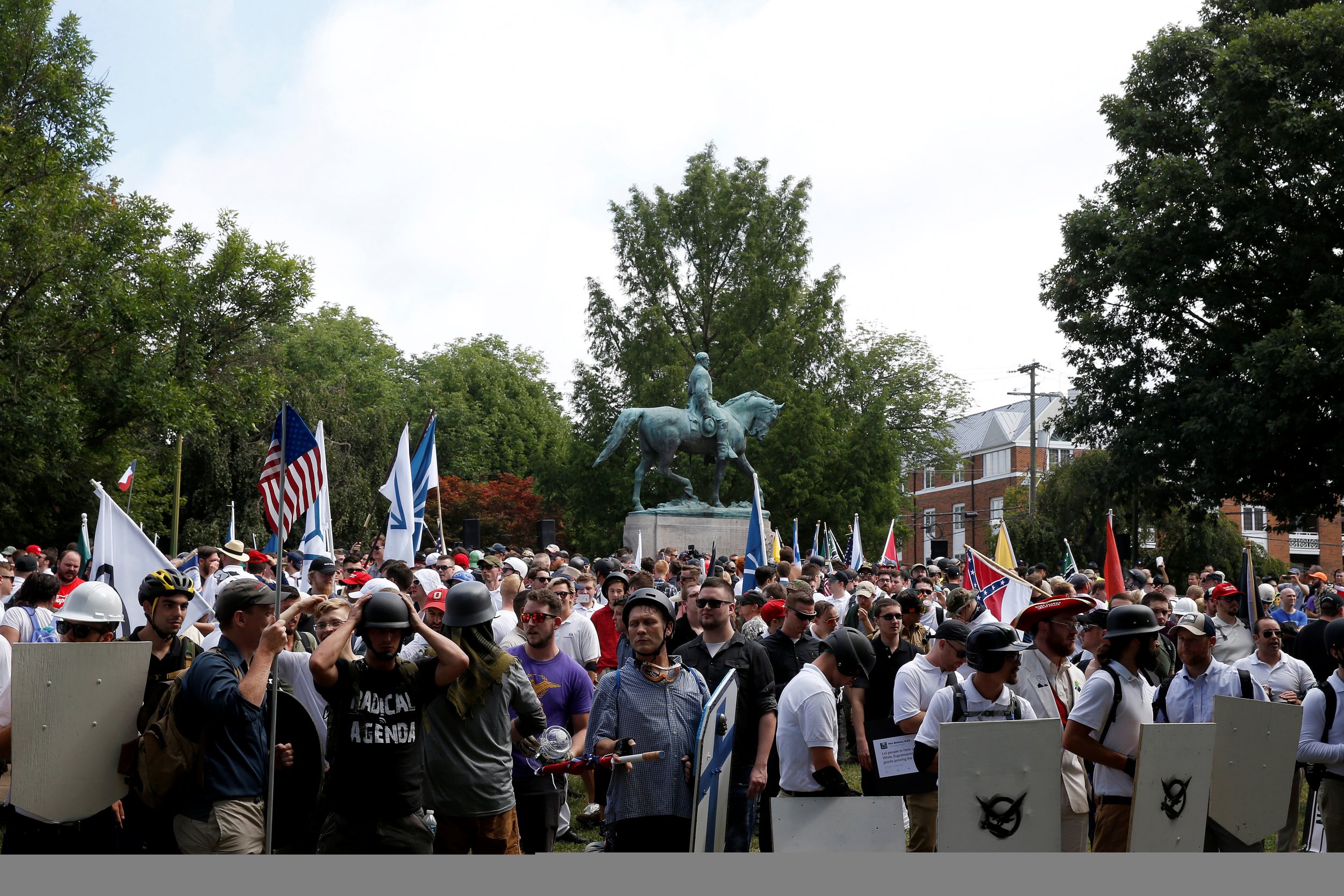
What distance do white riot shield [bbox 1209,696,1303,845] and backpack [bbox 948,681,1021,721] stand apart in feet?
2.61

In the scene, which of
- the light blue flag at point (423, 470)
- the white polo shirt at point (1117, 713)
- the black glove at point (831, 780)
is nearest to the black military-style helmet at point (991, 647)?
the white polo shirt at point (1117, 713)

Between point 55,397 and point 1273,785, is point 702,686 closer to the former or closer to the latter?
point 1273,785

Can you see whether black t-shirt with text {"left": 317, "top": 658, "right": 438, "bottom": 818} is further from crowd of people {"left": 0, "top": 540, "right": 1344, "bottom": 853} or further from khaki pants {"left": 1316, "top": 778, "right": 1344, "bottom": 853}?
khaki pants {"left": 1316, "top": 778, "right": 1344, "bottom": 853}

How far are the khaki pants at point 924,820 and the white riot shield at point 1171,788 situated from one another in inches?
58.1

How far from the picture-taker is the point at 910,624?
772 cm

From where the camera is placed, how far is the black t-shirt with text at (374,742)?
4.57 meters

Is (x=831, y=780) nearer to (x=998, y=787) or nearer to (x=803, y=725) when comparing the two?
(x=803, y=725)

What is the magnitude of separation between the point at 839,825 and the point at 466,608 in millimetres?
1608

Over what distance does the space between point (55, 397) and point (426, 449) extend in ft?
42.4

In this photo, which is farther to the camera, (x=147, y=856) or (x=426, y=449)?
(x=426, y=449)

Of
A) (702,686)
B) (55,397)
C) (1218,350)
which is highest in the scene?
(1218,350)

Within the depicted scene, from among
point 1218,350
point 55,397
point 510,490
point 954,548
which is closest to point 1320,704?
point 1218,350

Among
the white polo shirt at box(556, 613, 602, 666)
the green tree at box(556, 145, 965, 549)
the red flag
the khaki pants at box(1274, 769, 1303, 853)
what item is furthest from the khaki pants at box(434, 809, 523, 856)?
the green tree at box(556, 145, 965, 549)

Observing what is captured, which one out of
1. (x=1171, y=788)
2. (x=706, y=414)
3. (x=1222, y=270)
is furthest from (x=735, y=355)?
(x=1171, y=788)
